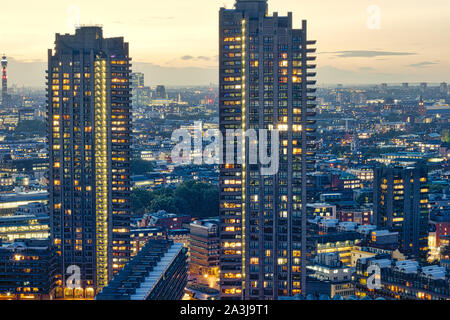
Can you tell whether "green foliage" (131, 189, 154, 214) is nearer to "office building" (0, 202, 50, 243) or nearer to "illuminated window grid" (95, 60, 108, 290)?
"office building" (0, 202, 50, 243)

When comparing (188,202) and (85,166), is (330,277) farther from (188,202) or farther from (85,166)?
(188,202)

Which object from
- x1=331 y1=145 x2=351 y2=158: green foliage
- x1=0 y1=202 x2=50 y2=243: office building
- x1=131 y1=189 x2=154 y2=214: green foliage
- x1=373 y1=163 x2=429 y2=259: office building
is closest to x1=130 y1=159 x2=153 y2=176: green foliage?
x1=131 y1=189 x2=154 y2=214: green foliage

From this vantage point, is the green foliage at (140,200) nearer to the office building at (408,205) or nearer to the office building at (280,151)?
the office building at (408,205)

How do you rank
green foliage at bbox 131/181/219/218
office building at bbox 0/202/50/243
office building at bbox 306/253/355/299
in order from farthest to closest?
green foliage at bbox 131/181/219/218
office building at bbox 0/202/50/243
office building at bbox 306/253/355/299

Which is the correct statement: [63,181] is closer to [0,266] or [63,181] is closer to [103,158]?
[103,158]

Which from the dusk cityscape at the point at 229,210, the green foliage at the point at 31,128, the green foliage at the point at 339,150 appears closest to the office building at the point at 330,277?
the dusk cityscape at the point at 229,210

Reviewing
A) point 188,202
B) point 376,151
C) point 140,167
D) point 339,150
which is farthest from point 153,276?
point 339,150
